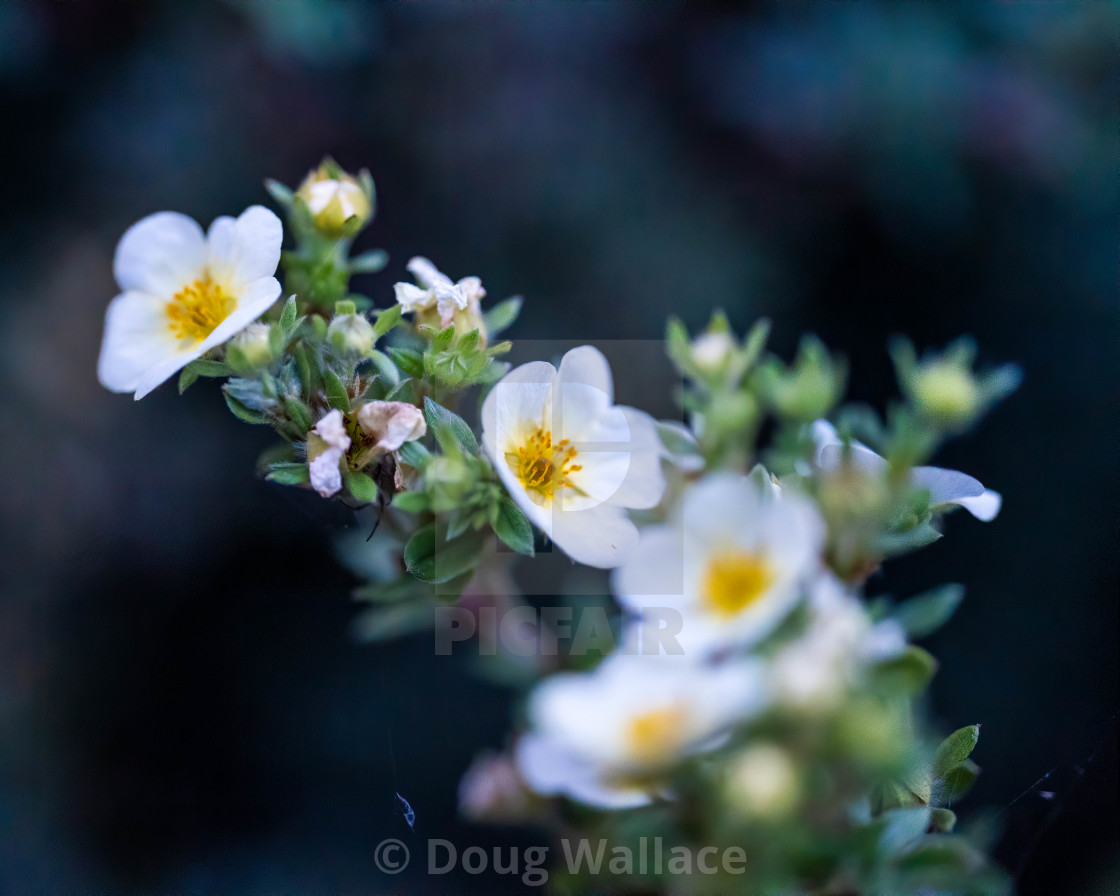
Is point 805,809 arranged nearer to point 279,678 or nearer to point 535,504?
point 535,504

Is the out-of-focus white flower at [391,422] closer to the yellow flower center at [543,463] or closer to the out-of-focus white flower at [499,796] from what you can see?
the yellow flower center at [543,463]

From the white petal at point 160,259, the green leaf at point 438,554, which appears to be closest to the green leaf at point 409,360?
the green leaf at point 438,554

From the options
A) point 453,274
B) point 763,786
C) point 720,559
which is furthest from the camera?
point 453,274

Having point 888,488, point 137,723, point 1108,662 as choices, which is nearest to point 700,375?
point 888,488

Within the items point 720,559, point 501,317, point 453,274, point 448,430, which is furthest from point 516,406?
point 453,274

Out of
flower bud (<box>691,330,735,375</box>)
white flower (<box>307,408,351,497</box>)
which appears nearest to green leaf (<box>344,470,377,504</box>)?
white flower (<box>307,408,351,497</box>)

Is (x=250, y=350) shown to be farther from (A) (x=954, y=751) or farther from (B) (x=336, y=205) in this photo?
(A) (x=954, y=751)
